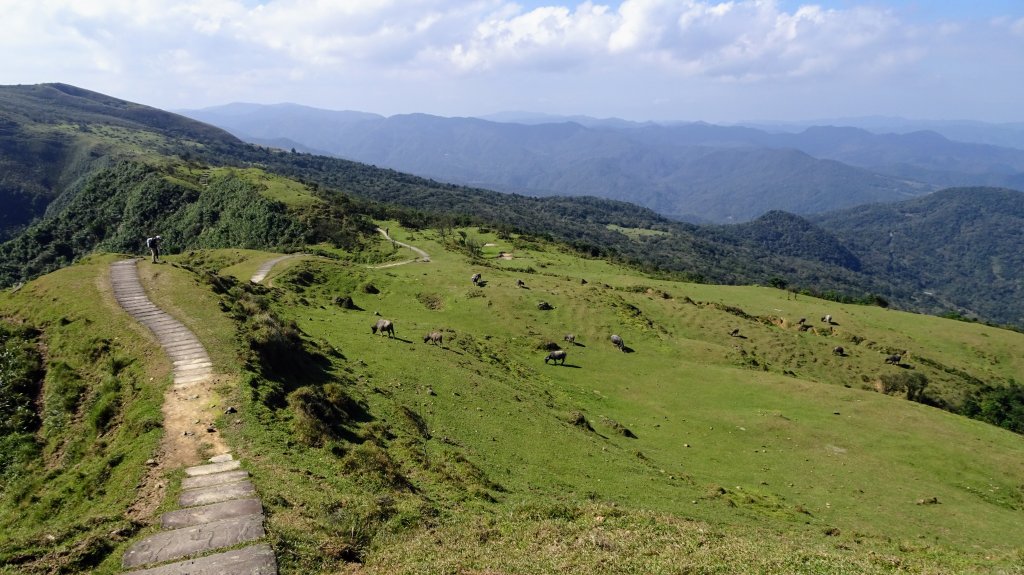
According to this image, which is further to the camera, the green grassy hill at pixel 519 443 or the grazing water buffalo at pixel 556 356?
the grazing water buffalo at pixel 556 356

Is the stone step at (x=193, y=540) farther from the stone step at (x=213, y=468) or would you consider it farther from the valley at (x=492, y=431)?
the stone step at (x=213, y=468)

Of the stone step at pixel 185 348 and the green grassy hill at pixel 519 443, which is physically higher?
the stone step at pixel 185 348

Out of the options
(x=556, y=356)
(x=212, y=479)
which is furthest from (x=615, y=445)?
(x=212, y=479)

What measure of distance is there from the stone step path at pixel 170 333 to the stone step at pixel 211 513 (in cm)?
726

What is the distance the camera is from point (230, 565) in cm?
1123

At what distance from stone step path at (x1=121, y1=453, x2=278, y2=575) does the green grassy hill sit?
436mm

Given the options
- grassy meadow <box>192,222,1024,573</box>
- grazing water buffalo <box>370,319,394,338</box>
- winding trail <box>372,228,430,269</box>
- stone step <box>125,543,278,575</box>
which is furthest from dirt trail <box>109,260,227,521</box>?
winding trail <box>372,228,430,269</box>

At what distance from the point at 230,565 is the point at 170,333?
15.5 meters

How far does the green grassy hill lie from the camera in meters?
13.5

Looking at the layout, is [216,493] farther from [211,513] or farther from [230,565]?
[230,565]

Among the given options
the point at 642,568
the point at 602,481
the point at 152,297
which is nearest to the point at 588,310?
the point at 602,481

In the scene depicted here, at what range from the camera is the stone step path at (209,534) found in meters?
11.2

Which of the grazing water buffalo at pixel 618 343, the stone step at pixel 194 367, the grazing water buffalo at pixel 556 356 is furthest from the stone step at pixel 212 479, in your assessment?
the grazing water buffalo at pixel 618 343

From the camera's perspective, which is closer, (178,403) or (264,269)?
(178,403)
